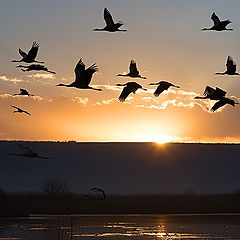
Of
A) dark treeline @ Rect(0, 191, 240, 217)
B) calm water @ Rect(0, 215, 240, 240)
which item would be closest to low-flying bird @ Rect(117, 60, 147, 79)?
calm water @ Rect(0, 215, 240, 240)

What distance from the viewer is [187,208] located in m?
84.9

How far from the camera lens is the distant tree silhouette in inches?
3826

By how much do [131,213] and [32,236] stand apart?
939 inches

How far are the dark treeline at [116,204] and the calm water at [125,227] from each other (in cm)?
Result: 594

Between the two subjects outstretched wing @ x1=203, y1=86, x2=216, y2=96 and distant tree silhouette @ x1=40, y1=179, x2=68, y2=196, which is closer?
outstretched wing @ x1=203, y1=86, x2=216, y2=96

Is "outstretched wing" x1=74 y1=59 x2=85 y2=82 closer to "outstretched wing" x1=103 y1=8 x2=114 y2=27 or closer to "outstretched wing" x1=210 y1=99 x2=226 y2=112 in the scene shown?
"outstretched wing" x1=103 y1=8 x2=114 y2=27

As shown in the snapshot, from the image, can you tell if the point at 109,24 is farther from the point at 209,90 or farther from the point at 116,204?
the point at 116,204

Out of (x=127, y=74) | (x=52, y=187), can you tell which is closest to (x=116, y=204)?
(x=52, y=187)

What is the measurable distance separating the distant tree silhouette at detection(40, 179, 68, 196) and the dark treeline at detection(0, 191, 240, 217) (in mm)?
615

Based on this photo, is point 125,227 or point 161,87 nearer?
point 161,87

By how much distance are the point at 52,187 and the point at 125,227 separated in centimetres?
3835

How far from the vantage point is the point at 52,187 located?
10106 centimetres

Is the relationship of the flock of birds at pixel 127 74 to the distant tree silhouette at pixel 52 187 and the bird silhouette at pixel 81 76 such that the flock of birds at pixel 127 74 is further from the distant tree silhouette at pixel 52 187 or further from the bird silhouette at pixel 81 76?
the distant tree silhouette at pixel 52 187

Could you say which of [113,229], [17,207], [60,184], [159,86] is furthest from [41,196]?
[159,86]
